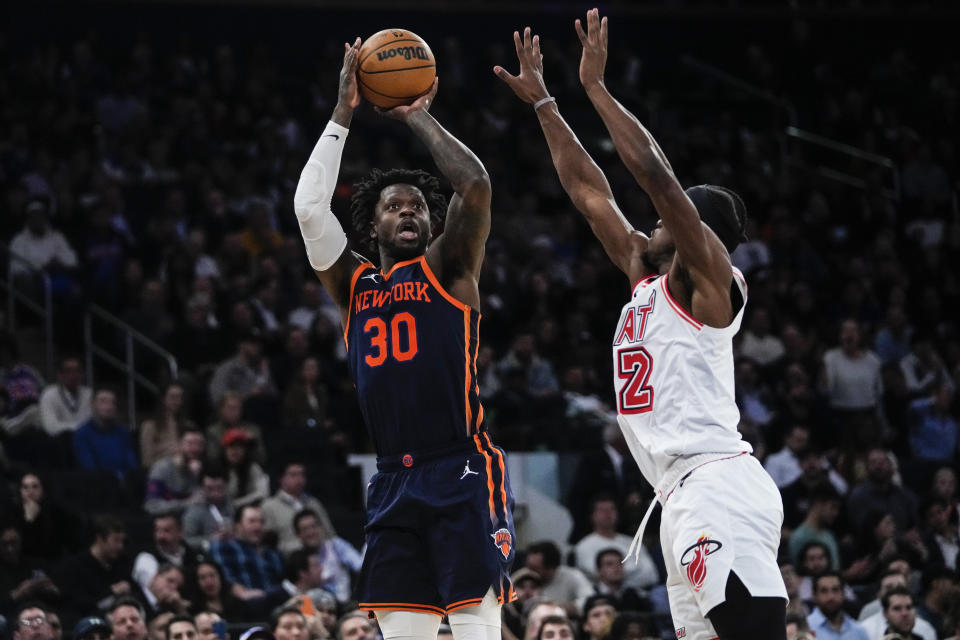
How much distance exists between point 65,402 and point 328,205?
768 cm

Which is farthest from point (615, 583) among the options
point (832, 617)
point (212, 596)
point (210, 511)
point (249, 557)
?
point (210, 511)

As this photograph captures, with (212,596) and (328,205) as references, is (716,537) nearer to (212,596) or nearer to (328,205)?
(328,205)

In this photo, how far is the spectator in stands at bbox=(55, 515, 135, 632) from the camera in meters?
10.2

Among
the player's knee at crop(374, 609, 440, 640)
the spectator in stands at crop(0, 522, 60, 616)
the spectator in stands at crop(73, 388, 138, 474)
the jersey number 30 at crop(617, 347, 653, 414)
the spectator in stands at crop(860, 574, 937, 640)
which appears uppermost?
the spectator in stands at crop(73, 388, 138, 474)

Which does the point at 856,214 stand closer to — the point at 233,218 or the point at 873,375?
the point at 873,375

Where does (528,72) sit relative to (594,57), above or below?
above

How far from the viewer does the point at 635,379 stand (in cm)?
538

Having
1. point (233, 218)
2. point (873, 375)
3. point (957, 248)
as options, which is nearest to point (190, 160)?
point (233, 218)

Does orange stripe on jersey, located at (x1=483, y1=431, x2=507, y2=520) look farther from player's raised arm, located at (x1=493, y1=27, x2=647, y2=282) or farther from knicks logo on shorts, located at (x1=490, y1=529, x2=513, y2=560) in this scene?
player's raised arm, located at (x1=493, y1=27, x2=647, y2=282)

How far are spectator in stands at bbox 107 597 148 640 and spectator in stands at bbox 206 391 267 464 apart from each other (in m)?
3.26

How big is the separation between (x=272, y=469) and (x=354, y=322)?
23.1 feet

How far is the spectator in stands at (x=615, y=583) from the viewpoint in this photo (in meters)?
11.1

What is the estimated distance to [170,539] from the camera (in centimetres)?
1087

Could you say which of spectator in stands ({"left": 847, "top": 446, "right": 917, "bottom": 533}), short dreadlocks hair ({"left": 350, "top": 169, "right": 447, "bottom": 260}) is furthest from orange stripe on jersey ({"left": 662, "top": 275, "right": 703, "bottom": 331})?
spectator in stands ({"left": 847, "top": 446, "right": 917, "bottom": 533})
